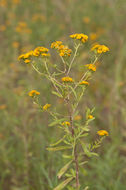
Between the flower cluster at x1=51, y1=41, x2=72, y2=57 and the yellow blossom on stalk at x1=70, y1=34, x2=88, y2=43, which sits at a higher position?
the yellow blossom on stalk at x1=70, y1=34, x2=88, y2=43

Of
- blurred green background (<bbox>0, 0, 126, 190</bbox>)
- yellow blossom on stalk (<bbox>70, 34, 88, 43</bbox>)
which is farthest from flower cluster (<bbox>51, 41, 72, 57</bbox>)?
blurred green background (<bbox>0, 0, 126, 190</bbox>)

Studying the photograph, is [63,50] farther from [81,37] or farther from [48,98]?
[48,98]

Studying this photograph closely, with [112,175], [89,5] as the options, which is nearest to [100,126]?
[112,175]

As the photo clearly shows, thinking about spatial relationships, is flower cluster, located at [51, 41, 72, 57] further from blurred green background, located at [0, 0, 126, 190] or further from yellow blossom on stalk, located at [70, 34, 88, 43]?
blurred green background, located at [0, 0, 126, 190]

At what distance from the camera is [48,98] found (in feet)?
9.89

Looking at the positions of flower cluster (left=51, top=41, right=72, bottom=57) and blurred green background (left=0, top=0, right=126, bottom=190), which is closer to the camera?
flower cluster (left=51, top=41, right=72, bottom=57)

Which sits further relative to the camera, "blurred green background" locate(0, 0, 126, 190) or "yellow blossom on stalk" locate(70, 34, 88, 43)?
"blurred green background" locate(0, 0, 126, 190)

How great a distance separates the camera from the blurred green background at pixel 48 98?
235 centimetres

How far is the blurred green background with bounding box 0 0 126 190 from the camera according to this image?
2350 millimetres

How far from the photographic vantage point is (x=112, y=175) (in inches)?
94.1

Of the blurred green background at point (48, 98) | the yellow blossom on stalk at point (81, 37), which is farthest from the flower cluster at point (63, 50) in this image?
the blurred green background at point (48, 98)

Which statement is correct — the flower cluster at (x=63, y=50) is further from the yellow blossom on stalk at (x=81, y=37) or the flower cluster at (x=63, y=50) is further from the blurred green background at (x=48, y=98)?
the blurred green background at (x=48, y=98)

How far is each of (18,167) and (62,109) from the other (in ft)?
3.47

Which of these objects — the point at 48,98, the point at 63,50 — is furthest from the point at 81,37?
the point at 48,98
